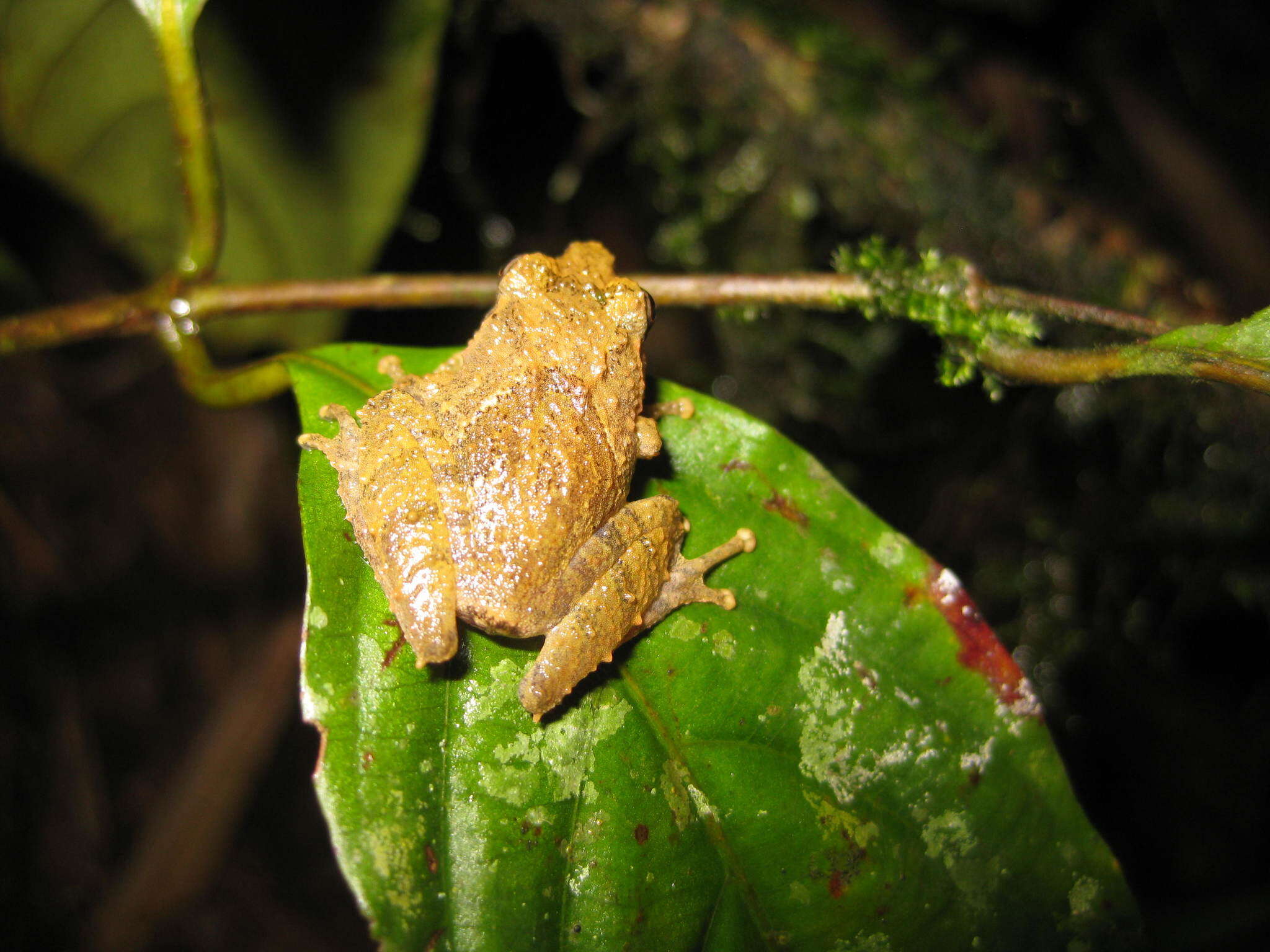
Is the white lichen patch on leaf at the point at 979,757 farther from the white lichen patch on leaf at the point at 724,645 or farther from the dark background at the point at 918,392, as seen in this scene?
the dark background at the point at 918,392

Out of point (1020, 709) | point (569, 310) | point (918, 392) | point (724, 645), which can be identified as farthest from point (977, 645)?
point (918, 392)

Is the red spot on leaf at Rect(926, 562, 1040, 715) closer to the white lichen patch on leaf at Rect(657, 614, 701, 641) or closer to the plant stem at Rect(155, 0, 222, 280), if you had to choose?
the white lichen patch on leaf at Rect(657, 614, 701, 641)

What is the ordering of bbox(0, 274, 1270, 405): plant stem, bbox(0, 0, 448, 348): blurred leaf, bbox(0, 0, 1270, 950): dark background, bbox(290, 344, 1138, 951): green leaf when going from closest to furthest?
1. bbox(290, 344, 1138, 951): green leaf
2. bbox(0, 274, 1270, 405): plant stem
3. bbox(0, 0, 448, 348): blurred leaf
4. bbox(0, 0, 1270, 950): dark background

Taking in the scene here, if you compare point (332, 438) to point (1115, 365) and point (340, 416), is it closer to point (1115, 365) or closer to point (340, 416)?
point (340, 416)

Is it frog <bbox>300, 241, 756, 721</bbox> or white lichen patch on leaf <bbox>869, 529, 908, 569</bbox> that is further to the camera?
white lichen patch on leaf <bbox>869, 529, 908, 569</bbox>

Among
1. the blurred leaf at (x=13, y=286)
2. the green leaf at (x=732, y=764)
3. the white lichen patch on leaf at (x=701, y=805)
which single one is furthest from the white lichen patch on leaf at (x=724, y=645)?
the blurred leaf at (x=13, y=286)

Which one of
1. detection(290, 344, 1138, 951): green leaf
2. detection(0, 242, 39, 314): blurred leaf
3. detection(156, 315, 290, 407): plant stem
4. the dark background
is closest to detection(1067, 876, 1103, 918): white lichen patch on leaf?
detection(290, 344, 1138, 951): green leaf
